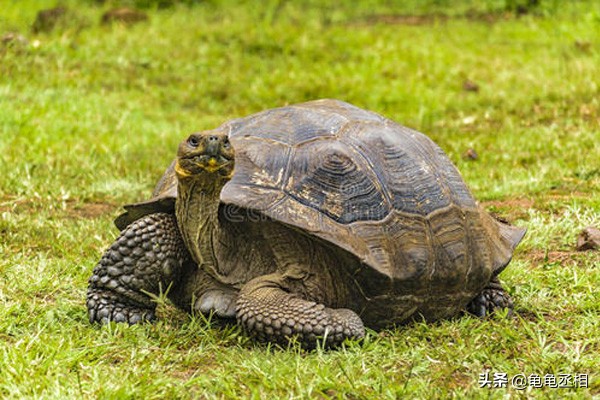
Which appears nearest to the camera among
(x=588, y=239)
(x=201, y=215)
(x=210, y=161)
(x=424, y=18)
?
(x=210, y=161)

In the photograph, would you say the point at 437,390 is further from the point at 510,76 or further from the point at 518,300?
the point at 510,76

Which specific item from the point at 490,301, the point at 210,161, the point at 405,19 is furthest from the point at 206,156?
the point at 405,19

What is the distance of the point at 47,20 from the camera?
11562mm

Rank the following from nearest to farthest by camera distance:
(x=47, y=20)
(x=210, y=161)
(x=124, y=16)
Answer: (x=210, y=161) < (x=47, y=20) < (x=124, y=16)

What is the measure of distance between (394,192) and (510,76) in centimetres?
695

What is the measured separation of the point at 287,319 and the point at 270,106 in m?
6.15

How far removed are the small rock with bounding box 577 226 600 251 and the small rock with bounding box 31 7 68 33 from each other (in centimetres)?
864

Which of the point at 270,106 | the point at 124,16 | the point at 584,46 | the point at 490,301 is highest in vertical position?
the point at 124,16

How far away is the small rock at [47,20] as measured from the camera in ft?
37.7

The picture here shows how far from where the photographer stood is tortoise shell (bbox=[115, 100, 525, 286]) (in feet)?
11.0

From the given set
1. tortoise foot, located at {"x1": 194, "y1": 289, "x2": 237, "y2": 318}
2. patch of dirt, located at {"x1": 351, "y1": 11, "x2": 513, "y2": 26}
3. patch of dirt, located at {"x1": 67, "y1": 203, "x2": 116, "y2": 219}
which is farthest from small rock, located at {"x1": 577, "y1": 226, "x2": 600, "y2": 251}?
patch of dirt, located at {"x1": 351, "y1": 11, "x2": 513, "y2": 26}

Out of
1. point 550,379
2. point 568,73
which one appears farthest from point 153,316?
point 568,73

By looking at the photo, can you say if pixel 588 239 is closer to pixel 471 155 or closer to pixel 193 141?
pixel 193 141

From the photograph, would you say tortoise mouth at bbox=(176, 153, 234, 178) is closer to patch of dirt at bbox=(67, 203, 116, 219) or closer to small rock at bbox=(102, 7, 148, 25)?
patch of dirt at bbox=(67, 203, 116, 219)
